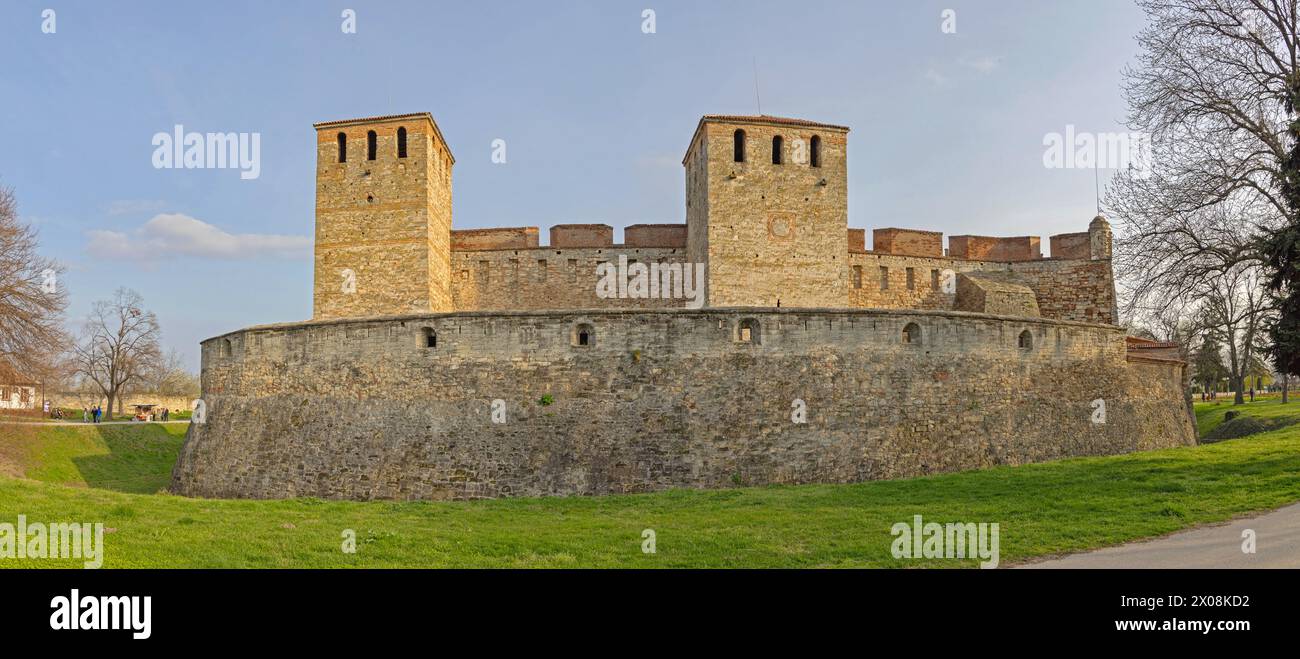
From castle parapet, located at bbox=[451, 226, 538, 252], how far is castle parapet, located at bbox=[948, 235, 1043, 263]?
16740 millimetres

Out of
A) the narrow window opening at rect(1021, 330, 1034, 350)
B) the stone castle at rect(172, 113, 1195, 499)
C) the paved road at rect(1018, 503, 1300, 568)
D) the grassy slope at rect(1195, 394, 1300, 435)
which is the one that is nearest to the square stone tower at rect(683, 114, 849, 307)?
the stone castle at rect(172, 113, 1195, 499)

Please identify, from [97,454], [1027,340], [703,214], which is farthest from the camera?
[97,454]

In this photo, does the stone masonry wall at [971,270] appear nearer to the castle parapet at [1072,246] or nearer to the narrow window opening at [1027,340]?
the castle parapet at [1072,246]

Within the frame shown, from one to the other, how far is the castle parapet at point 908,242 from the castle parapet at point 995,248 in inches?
38.4

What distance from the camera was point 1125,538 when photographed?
8570 mm

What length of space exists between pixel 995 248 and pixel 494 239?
65.1 ft

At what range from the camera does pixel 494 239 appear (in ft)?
93.1

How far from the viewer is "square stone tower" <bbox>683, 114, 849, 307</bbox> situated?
80.1 ft

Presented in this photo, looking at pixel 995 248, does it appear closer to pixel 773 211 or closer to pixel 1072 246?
pixel 1072 246

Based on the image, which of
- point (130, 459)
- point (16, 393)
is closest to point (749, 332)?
point (130, 459)

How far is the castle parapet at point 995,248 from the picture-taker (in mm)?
30297

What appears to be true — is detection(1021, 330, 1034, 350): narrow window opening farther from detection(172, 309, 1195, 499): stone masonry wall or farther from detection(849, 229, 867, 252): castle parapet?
Answer: detection(849, 229, 867, 252): castle parapet

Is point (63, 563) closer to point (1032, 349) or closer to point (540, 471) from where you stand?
point (540, 471)

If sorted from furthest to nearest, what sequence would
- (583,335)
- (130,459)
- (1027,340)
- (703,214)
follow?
(130,459), (703,214), (1027,340), (583,335)
